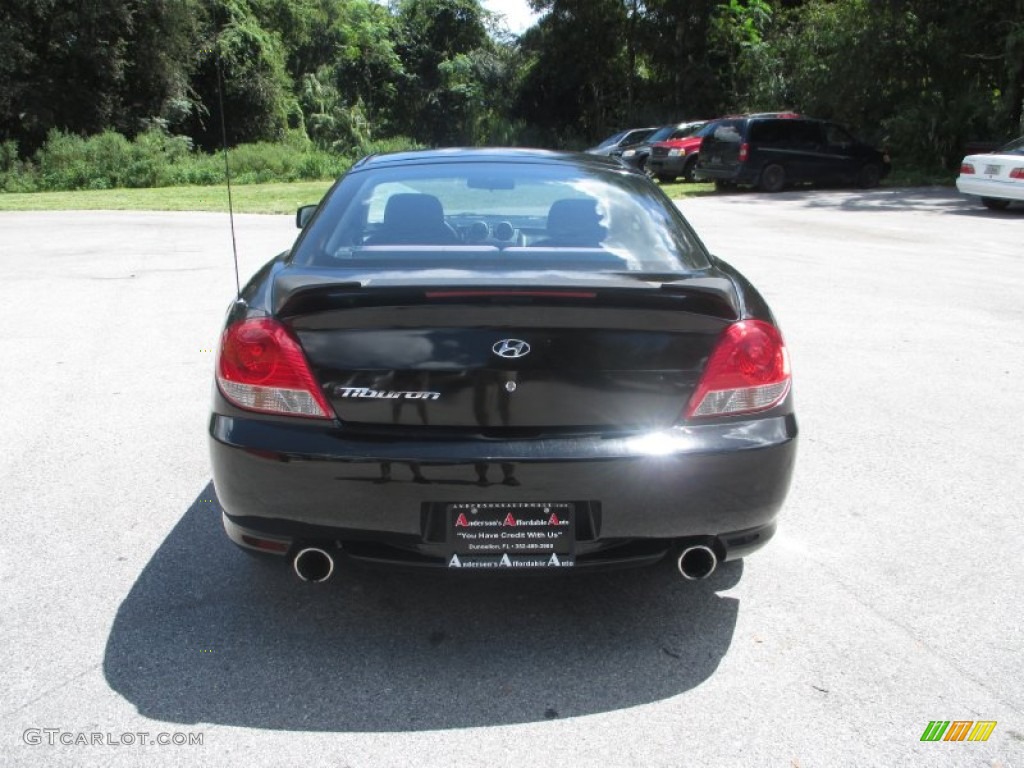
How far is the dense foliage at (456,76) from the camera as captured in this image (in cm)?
2703

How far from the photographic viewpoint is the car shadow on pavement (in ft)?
9.38

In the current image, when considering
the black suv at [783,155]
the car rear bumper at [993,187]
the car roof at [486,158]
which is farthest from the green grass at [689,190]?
the car roof at [486,158]

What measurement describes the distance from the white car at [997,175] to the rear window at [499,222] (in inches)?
607

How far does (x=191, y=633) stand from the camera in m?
3.25

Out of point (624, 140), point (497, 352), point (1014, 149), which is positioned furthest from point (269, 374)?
point (624, 140)

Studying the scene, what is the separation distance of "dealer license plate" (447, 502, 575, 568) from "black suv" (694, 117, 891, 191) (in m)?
20.7

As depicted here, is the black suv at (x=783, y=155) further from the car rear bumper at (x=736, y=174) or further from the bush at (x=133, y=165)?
the bush at (x=133, y=165)

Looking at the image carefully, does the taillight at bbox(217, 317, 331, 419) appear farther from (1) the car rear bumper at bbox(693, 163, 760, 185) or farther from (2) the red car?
(2) the red car

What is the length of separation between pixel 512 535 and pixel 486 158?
2033 millimetres

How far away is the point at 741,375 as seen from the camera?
3088 mm

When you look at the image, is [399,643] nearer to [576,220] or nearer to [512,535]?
[512,535]

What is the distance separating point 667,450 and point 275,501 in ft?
3.90

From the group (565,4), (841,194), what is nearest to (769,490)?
(841,194)

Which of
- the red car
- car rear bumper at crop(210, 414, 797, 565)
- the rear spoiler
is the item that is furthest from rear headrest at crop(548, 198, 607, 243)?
the red car
